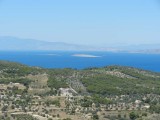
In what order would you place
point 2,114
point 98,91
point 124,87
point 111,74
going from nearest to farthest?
point 2,114 → point 98,91 → point 124,87 → point 111,74

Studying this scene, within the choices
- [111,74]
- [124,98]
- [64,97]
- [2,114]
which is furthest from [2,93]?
[111,74]

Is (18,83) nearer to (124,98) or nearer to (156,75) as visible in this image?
(124,98)

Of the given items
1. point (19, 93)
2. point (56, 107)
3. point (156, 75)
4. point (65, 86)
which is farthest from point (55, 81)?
point (156, 75)

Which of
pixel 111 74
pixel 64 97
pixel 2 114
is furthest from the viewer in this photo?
pixel 111 74

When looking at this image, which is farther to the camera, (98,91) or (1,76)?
(1,76)

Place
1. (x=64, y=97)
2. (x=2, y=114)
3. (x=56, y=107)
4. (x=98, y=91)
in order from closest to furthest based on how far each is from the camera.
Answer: (x=2, y=114), (x=56, y=107), (x=64, y=97), (x=98, y=91)

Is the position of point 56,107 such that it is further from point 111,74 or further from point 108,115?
point 111,74
